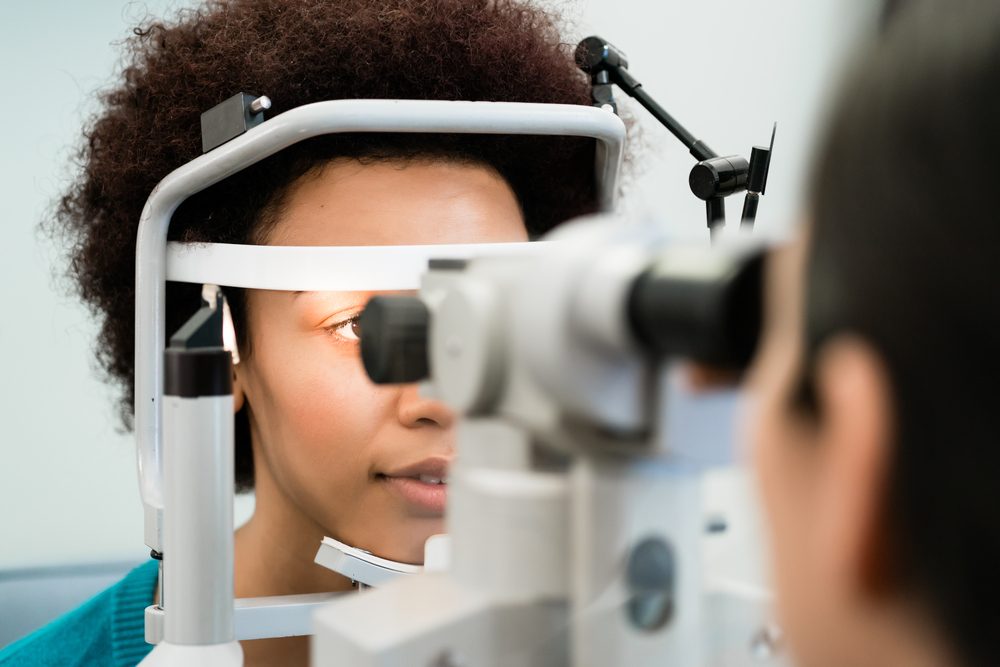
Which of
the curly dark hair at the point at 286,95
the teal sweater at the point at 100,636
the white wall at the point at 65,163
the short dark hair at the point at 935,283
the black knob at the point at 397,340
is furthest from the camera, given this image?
the white wall at the point at 65,163

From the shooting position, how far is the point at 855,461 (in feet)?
0.85

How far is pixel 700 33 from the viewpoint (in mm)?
1609

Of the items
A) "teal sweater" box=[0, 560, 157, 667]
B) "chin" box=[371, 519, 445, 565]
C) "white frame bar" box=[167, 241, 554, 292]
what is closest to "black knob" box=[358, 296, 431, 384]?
"white frame bar" box=[167, 241, 554, 292]

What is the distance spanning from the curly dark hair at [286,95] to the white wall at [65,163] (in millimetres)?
329

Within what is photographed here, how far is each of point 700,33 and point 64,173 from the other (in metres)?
0.93

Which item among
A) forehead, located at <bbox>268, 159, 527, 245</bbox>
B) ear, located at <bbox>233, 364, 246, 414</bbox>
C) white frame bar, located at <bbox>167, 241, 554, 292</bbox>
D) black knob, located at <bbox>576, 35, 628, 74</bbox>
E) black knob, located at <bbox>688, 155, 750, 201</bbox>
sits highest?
black knob, located at <bbox>576, 35, 628, 74</bbox>

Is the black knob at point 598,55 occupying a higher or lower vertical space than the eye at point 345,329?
higher

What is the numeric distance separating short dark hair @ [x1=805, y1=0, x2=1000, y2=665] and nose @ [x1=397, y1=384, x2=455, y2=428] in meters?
0.54

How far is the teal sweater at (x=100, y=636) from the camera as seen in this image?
102 centimetres

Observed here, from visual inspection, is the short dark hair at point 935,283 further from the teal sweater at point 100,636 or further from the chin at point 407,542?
the teal sweater at point 100,636

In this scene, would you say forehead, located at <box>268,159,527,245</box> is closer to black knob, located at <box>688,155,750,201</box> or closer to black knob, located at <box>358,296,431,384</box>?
black knob, located at <box>688,155,750,201</box>

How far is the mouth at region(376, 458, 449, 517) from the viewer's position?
0.81m

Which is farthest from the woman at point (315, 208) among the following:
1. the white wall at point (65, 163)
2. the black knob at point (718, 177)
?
the white wall at point (65, 163)

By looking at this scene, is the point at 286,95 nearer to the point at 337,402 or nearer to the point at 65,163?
the point at 337,402
